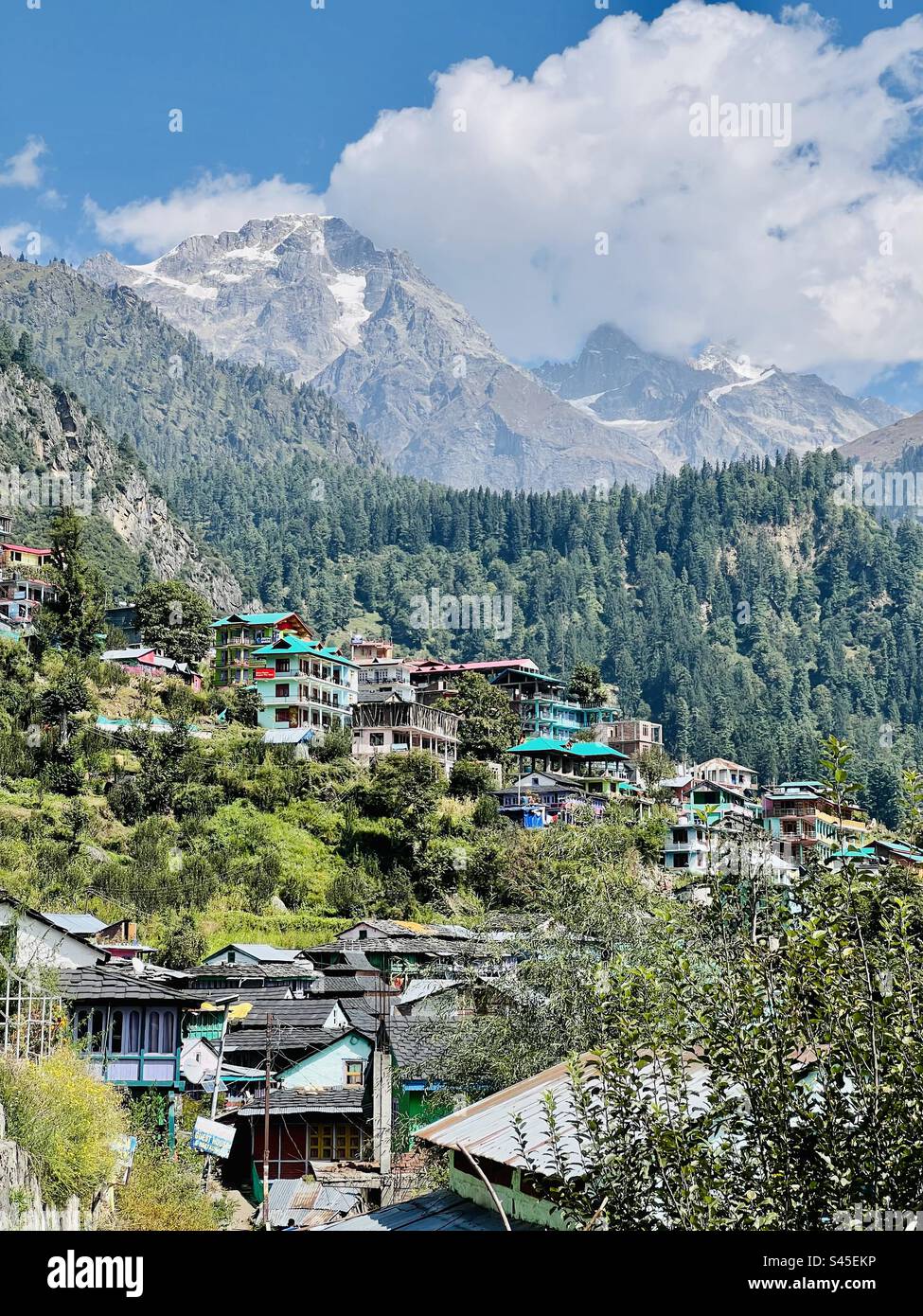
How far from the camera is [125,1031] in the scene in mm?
35188

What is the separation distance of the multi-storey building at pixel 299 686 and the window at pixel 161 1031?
138 ft

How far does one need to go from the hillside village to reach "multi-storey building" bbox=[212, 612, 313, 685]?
0.65 ft

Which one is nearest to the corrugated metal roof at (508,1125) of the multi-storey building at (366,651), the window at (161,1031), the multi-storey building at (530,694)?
the window at (161,1031)

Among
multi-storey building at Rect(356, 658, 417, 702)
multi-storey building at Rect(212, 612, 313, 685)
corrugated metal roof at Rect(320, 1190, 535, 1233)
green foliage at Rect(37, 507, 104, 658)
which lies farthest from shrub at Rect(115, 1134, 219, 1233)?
multi-storey building at Rect(356, 658, 417, 702)

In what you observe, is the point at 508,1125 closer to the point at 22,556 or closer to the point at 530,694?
the point at 530,694

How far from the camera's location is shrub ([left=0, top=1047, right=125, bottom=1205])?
21.6 metres

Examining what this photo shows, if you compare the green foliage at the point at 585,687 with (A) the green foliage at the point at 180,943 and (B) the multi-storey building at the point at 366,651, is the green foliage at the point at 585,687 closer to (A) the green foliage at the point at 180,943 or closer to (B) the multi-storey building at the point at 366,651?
(B) the multi-storey building at the point at 366,651

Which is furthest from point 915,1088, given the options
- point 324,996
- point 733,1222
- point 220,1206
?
point 324,996

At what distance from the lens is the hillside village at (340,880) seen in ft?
74.9

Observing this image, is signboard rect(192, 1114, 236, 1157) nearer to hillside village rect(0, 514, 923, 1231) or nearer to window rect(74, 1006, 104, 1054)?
hillside village rect(0, 514, 923, 1231)

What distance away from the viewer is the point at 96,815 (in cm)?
6288

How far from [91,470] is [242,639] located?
2832 inches

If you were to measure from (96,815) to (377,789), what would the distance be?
13.5m
